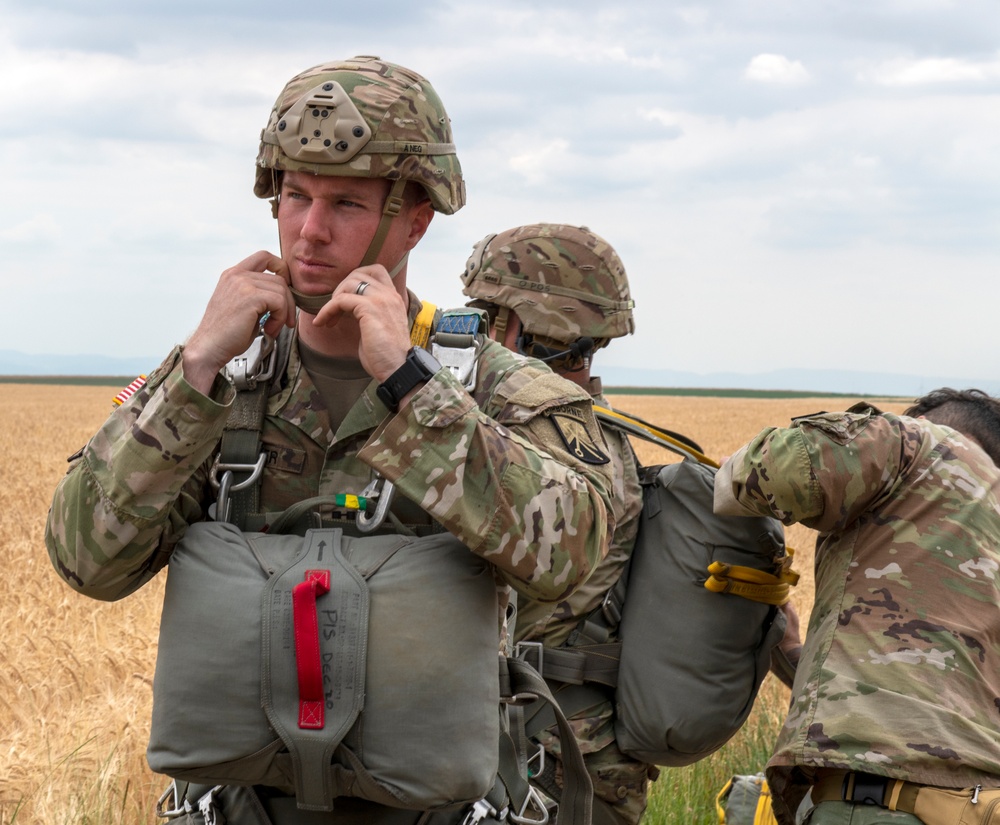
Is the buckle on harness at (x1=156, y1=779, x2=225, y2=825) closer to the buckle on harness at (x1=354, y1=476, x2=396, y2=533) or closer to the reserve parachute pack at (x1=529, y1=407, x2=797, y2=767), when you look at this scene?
the buckle on harness at (x1=354, y1=476, x2=396, y2=533)

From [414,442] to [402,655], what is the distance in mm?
441

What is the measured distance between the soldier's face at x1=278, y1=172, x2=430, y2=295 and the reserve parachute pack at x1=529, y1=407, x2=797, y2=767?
1325mm

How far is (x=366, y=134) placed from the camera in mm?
2988

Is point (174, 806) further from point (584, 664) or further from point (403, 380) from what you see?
point (584, 664)

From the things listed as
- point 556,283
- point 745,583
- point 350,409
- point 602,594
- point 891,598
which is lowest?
point 602,594

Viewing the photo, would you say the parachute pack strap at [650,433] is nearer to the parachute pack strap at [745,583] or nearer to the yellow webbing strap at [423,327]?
the parachute pack strap at [745,583]

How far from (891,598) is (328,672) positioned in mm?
1726

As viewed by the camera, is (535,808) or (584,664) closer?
(535,808)

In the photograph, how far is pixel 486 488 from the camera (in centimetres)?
263

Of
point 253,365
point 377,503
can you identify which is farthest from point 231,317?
point 377,503

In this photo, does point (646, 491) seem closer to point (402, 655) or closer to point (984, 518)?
point (984, 518)

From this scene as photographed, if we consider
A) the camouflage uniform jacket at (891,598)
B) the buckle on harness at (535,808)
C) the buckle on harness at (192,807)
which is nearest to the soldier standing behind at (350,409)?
the buckle on harness at (192,807)

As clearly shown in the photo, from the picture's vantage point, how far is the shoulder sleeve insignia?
292 cm

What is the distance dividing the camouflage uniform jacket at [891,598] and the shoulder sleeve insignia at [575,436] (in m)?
0.83
